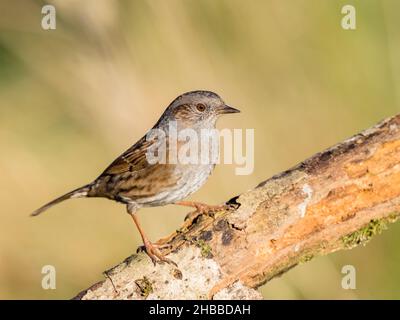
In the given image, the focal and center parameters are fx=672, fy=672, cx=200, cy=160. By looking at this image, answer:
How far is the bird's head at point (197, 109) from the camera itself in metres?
5.30

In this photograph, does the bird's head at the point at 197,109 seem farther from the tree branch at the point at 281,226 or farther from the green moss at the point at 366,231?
the green moss at the point at 366,231

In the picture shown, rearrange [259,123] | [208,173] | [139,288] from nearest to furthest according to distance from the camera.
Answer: [139,288], [208,173], [259,123]

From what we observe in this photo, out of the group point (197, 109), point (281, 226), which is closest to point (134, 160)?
point (197, 109)

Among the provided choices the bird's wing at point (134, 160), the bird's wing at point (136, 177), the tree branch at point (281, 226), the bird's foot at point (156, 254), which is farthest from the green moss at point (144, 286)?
the bird's wing at point (134, 160)

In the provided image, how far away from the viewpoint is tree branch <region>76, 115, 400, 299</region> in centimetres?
397

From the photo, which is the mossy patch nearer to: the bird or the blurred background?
the bird

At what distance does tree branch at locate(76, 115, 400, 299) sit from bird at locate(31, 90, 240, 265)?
739 millimetres

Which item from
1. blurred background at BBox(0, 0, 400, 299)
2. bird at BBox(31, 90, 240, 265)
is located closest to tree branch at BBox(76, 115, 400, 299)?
bird at BBox(31, 90, 240, 265)

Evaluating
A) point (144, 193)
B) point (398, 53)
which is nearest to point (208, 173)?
point (144, 193)

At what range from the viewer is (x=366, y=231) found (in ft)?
13.7

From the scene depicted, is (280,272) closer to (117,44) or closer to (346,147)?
(346,147)

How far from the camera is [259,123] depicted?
627 cm

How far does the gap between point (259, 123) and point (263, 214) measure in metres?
2.29
